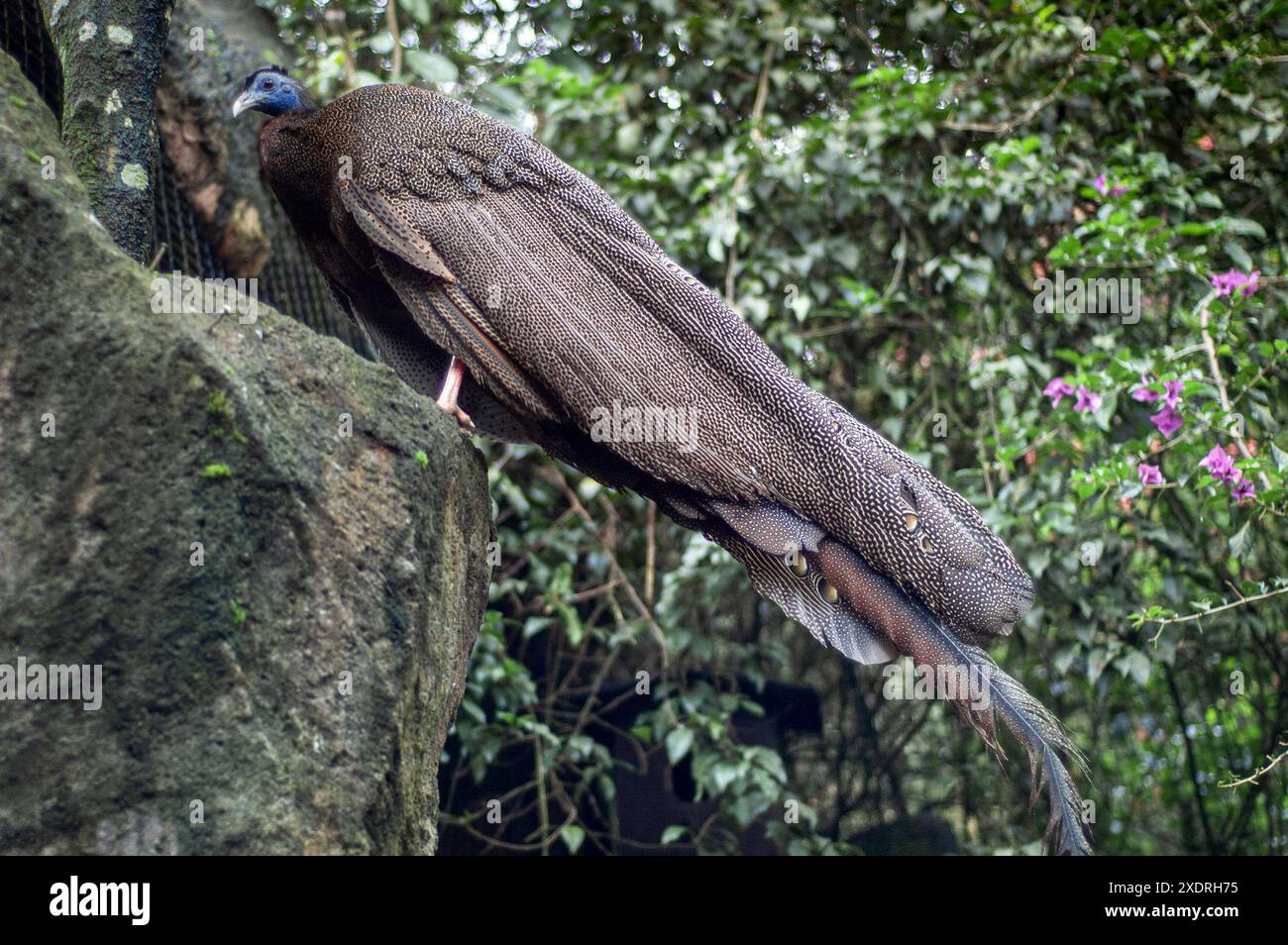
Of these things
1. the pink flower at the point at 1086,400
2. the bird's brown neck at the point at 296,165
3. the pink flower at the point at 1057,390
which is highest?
the bird's brown neck at the point at 296,165

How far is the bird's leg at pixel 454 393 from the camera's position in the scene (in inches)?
102

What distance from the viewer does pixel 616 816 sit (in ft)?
14.9

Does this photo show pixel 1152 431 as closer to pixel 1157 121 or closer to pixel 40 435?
pixel 1157 121

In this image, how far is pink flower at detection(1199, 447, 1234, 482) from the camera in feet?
10.1

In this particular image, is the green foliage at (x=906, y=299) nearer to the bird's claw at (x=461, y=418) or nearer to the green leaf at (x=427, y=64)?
the green leaf at (x=427, y=64)

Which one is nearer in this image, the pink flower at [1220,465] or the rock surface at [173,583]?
the rock surface at [173,583]

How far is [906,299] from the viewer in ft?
14.1

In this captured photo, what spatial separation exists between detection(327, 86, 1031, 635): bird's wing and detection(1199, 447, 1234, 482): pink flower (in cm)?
101

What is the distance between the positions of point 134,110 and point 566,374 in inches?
40.4

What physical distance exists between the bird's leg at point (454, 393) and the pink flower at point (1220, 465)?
6.47 feet

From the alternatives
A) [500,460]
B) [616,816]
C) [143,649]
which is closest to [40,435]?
[143,649]

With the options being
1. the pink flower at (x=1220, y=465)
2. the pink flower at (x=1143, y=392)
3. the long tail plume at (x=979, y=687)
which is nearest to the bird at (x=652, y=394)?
the long tail plume at (x=979, y=687)

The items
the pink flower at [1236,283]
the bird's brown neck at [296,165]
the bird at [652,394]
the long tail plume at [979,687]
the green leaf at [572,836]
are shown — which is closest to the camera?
the long tail plume at [979,687]

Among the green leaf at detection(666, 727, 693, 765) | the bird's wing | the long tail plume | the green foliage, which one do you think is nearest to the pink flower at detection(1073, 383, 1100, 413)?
the green foliage
